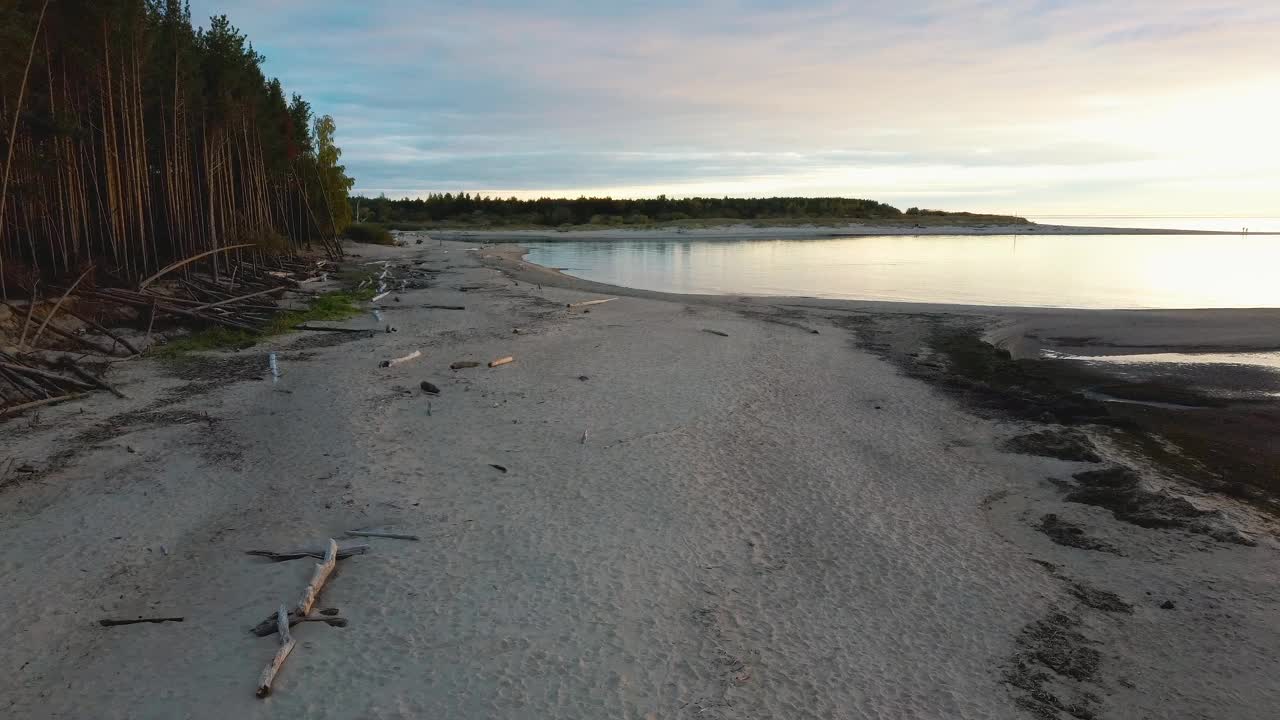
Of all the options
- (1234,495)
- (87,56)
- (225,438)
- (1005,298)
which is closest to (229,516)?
(225,438)

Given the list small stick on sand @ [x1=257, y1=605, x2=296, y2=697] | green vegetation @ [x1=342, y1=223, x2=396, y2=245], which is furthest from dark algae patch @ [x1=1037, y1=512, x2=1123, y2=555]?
green vegetation @ [x1=342, y1=223, x2=396, y2=245]

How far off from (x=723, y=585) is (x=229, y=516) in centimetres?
445

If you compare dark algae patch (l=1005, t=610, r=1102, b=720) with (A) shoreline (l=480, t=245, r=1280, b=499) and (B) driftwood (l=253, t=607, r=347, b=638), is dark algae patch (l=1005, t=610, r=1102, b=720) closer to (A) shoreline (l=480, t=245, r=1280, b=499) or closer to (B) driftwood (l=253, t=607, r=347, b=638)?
(A) shoreline (l=480, t=245, r=1280, b=499)

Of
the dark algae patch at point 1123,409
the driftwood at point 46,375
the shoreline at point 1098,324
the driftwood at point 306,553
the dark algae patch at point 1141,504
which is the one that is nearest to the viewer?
the driftwood at point 306,553

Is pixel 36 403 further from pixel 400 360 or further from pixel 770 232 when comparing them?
pixel 770 232

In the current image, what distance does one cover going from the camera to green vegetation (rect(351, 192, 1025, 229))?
10925 cm

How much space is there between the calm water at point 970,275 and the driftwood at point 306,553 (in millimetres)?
23916

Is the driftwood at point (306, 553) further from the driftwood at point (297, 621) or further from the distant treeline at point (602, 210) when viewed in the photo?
the distant treeline at point (602, 210)

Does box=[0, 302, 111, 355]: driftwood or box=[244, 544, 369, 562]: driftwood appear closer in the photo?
box=[244, 544, 369, 562]: driftwood

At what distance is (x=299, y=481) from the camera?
297 inches

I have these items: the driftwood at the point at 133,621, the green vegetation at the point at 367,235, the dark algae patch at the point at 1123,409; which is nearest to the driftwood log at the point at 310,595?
the driftwood at the point at 133,621

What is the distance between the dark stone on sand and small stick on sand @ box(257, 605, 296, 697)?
8334mm

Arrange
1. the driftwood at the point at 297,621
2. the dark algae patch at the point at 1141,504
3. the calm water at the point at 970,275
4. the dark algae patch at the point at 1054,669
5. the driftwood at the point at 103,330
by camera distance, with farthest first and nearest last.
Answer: the calm water at the point at 970,275 < the driftwood at the point at 103,330 < the dark algae patch at the point at 1141,504 < the driftwood at the point at 297,621 < the dark algae patch at the point at 1054,669

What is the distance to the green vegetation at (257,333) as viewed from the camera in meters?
13.7
